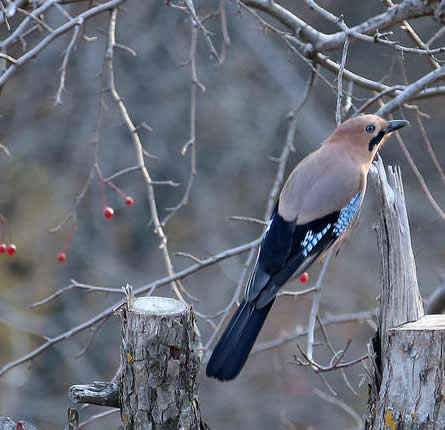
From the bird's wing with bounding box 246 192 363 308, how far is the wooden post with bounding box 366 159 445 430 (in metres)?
0.26

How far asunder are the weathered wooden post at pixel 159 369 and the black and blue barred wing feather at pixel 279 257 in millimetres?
419

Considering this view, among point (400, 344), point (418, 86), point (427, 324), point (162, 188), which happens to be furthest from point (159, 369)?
point (162, 188)

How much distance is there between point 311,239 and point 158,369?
35.6 inches

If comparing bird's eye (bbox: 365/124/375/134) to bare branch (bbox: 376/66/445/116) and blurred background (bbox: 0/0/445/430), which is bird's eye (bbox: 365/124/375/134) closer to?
bare branch (bbox: 376/66/445/116)

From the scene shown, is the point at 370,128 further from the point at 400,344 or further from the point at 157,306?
the point at 157,306

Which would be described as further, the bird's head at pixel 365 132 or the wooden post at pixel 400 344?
the bird's head at pixel 365 132

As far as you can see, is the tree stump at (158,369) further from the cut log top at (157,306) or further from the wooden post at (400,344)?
the wooden post at (400,344)

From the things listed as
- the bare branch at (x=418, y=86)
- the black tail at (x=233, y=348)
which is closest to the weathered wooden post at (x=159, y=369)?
the black tail at (x=233, y=348)

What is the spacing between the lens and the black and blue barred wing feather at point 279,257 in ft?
8.92

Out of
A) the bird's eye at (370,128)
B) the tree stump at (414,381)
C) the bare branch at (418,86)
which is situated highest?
the bare branch at (418,86)

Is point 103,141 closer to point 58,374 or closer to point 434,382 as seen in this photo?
point 58,374

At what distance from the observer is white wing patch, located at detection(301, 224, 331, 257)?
2.90 m

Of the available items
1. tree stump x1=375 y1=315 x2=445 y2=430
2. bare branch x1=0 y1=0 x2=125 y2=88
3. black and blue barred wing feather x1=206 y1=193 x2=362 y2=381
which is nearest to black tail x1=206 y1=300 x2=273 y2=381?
black and blue barred wing feather x1=206 y1=193 x2=362 y2=381

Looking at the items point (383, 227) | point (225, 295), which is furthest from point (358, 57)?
point (383, 227)
